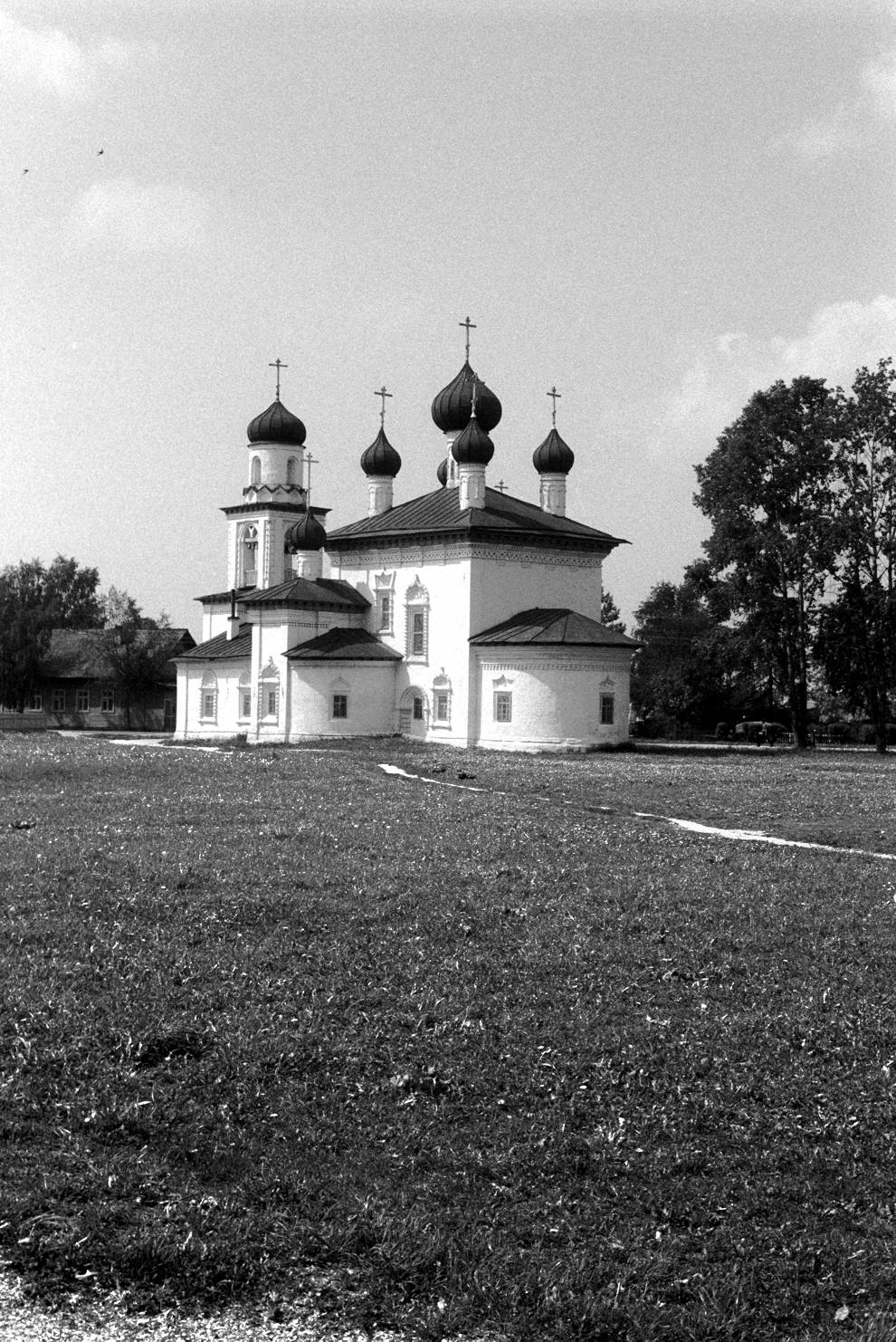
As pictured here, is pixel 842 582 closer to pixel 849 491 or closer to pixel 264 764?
pixel 849 491

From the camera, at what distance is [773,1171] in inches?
327

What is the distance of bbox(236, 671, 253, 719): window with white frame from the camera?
58031mm

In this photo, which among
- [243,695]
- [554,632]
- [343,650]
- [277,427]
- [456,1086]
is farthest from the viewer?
[277,427]

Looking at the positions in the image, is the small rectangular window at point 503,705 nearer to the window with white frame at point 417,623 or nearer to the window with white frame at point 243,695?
the window with white frame at point 417,623

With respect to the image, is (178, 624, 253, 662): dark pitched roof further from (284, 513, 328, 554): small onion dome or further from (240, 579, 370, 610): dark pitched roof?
(284, 513, 328, 554): small onion dome

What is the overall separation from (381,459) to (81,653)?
30.6m

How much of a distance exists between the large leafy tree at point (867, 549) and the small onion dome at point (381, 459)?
59.7 feet

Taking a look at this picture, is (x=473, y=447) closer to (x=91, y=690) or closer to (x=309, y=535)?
(x=309, y=535)

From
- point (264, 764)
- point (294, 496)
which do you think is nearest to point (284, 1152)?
point (264, 764)

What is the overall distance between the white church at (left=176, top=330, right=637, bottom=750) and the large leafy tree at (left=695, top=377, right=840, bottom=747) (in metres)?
4.85

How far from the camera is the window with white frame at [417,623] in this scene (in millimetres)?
52844

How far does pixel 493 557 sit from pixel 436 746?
725 centimetres

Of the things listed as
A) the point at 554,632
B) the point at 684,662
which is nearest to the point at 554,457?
the point at 554,632

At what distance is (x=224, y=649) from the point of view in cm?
5950
